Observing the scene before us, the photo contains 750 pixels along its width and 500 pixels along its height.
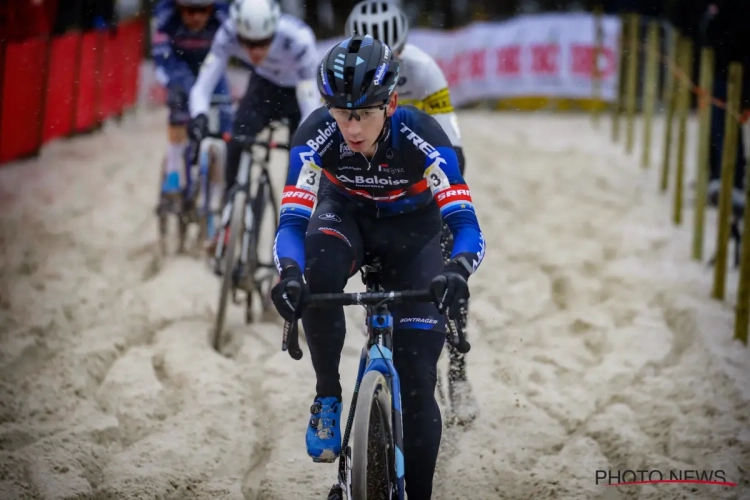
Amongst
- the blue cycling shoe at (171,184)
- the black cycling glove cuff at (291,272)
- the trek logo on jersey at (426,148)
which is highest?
the trek logo on jersey at (426,148)

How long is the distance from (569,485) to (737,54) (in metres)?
6.24

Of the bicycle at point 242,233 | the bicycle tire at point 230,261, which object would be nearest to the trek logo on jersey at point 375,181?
the bicycle at point 242,233

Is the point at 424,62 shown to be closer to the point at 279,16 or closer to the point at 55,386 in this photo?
the point at 279,16

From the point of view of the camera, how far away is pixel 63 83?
12.7 meters

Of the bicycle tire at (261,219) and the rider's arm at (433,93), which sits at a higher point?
the rider's arm at (433,93)

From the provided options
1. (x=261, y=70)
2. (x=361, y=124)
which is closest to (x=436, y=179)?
(x=361, y=124)

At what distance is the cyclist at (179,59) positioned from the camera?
868 centimetres

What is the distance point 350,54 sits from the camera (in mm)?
4129

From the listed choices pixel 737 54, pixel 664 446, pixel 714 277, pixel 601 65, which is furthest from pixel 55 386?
pixel 601 65

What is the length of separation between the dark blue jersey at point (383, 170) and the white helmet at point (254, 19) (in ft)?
8.73

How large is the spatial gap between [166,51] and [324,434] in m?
5.48

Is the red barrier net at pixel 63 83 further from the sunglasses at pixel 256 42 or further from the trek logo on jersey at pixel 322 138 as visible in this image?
the trek logo on jersey at pixel 322 138

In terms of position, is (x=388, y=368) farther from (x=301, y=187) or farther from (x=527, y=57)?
(x=527, y=57)

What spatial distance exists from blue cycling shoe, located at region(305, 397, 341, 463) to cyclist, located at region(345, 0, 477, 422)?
5.40 feet
